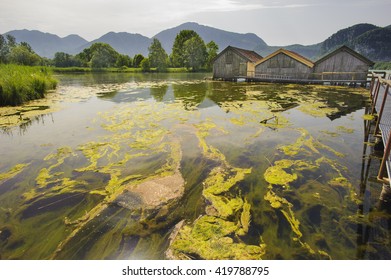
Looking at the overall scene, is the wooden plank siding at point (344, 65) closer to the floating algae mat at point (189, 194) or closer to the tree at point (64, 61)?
the floating algae mat at point (189, 194)

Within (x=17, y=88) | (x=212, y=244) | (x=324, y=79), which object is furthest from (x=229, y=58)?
(x=212, y=244)

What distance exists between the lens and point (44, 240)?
11.9 ft

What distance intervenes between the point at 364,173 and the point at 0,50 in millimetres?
87835

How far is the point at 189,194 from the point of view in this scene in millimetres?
4898

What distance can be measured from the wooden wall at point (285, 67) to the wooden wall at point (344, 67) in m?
1.94

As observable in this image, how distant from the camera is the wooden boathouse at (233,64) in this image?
33.3 meters

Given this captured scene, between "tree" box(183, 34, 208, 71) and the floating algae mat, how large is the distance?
61318 millimetres

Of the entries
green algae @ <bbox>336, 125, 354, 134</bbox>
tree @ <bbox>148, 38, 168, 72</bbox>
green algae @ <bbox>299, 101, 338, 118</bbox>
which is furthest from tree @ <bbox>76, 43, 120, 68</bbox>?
green algae @ <bbox>336, 125, 354, 134</bbox>

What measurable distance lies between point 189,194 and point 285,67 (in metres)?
30.0

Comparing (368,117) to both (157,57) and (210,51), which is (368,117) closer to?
(157,57)

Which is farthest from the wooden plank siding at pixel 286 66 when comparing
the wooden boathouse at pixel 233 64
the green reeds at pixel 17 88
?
the green reeds at pixel 17 88

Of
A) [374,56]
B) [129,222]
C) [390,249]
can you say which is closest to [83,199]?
[129,222]

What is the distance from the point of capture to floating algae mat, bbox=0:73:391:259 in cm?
352

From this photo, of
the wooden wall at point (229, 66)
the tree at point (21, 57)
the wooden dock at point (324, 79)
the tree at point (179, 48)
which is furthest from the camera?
the tree at point (179, 48)
